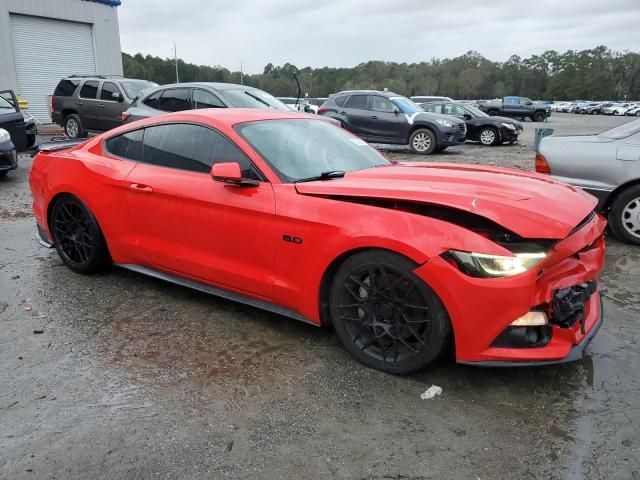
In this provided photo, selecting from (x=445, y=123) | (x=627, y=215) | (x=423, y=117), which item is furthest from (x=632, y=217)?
(x=423, y=117)

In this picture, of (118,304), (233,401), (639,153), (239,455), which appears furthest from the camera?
(639,153)

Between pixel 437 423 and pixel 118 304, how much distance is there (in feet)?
8.47

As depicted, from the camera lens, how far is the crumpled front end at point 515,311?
253 cm

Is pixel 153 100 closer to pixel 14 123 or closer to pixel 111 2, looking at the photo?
pixel 14 123

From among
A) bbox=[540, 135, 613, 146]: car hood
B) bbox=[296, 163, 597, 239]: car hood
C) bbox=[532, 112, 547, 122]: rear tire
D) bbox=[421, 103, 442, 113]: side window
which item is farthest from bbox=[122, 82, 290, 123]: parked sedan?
bbox=[532, 112, 547, 122]: rear tire

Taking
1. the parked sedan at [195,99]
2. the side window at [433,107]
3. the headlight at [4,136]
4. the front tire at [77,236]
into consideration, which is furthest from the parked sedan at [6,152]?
the side window at [433,107]

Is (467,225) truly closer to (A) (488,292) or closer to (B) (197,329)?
(A) (488,292)

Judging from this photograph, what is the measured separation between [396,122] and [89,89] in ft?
26.8

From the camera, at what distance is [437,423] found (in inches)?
101

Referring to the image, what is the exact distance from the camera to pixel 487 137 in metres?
17.0

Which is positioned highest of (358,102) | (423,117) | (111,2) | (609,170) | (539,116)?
(111,2)

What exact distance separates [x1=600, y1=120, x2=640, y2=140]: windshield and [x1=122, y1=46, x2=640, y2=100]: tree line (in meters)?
74.3

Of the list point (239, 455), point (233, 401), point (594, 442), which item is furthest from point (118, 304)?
point (594, 442)

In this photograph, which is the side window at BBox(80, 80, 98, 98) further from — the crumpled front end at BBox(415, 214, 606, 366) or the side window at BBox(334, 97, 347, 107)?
the crumpled front end at BBox(415, 214, 606, 366)
